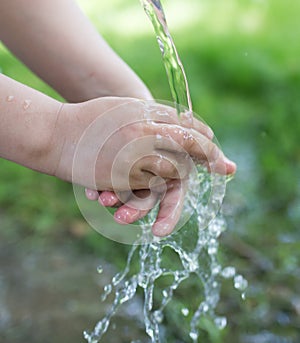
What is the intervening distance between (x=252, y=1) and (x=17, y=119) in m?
3.15

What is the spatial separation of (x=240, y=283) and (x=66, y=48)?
2.46 feet

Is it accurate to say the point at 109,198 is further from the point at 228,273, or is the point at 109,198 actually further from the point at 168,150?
the point at 228,273

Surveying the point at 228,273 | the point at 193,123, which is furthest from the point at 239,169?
the point at 193,123

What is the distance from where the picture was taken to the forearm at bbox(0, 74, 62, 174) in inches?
47.6

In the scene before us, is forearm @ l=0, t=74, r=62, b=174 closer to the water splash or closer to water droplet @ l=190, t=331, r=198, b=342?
the water splash

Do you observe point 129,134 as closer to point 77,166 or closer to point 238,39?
point 77,166

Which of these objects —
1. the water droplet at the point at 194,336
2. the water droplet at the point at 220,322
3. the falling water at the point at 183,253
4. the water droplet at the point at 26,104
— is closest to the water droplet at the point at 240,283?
the falling water at the point at 183,253

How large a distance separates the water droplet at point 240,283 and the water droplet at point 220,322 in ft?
0.44

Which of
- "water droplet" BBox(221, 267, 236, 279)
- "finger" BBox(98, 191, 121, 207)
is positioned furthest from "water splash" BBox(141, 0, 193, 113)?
"water droplet" BBox(221, 267, 236, 279)

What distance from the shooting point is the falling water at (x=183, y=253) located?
4.52ft

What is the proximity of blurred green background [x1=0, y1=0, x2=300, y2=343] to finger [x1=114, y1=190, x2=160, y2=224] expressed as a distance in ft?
1.68

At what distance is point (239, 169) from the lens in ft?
8.36

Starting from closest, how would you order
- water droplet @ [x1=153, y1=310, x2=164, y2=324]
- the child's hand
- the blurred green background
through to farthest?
the child's hand, water droplet @ [x1=153, y1=310, x2=164, y2=324], the blurred green background

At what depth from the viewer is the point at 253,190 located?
2373mm
